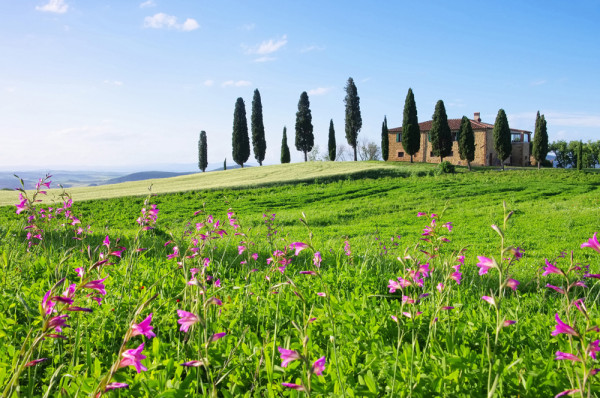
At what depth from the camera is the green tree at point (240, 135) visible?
50.3 metres

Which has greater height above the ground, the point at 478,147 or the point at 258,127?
the point at 258,127

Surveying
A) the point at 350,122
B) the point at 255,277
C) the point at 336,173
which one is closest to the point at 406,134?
the point at 350,122

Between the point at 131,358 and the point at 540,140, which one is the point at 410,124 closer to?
the point at 540,140

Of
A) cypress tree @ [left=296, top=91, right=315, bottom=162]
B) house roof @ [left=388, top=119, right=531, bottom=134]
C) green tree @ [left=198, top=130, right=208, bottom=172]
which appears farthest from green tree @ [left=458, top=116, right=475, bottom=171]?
green tree @ [left=198, top=130, right=208, bottom=172]

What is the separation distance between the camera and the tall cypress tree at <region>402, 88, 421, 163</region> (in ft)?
144

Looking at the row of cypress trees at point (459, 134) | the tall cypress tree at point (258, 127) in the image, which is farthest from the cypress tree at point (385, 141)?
the tall cypress tree at point (258, 127)

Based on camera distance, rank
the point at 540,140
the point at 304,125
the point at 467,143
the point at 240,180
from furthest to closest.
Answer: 1. the point at 304,125
2. the point at 540,140
3. the point at 467,143
4. the point at 240,180

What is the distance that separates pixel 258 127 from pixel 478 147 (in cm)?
2731

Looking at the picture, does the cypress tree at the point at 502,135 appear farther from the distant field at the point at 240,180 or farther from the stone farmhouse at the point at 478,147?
the stone farmhouse at the point at 478,147

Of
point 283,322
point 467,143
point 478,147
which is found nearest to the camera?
point 283,322

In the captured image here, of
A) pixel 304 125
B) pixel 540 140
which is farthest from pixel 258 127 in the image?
pixel 540 140

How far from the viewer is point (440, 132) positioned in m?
40.9

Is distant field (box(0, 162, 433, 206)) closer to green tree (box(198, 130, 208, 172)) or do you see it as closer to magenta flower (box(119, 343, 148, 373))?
green tree (box(198, 130, 208, 172))

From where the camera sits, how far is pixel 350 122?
169 ft
